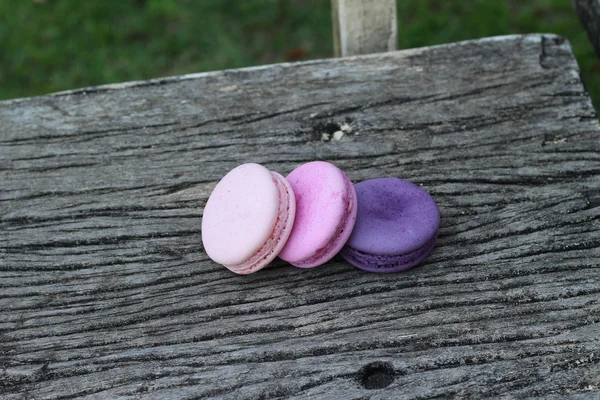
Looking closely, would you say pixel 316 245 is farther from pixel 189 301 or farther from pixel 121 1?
pixel 121 1

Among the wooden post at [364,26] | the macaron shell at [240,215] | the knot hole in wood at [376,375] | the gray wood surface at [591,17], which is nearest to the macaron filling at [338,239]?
the macaron shell at [240,215]

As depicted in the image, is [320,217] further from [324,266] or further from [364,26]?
[364,26]

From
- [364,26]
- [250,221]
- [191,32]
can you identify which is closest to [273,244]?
[250,221]

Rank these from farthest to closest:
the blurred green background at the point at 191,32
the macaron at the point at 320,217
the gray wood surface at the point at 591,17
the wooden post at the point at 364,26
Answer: the blurred green background at the point at 191,32, the wooden post at the point at 364,26, the gray wood surface at the point at 591,17, the macaron at the point at 320,217

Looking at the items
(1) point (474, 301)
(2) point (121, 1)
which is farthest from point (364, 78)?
(2) point (121, 1)

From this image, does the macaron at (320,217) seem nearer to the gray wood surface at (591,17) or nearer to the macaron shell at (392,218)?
the macaron shell at (392,218)

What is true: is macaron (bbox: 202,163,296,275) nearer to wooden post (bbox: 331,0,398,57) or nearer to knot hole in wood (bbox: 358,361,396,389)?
knot hole in wood (bbox: 358,361,396,389)

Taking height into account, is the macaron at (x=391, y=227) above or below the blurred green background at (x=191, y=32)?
above
